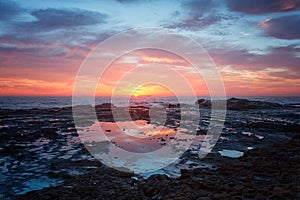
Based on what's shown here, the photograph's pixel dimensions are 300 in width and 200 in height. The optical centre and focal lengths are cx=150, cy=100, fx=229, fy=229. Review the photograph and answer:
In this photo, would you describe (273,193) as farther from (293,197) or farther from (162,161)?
(162,161)

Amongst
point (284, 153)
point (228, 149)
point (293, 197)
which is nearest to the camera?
point (293, 197)

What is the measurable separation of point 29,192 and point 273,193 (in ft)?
33.7

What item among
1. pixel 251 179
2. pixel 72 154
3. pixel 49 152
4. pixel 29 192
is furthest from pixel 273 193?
pixel 49 152

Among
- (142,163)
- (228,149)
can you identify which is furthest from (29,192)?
(228,149)

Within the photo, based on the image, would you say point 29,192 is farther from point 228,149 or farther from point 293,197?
point 228,149

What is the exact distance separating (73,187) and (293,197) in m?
9.09

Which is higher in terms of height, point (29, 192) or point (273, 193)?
point (273, 193)

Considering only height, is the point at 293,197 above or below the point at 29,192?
above

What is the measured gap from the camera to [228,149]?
19.6 m

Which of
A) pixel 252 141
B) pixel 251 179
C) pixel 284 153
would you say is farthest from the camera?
pixel 252 141

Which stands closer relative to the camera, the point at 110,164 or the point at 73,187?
the point at 73,187

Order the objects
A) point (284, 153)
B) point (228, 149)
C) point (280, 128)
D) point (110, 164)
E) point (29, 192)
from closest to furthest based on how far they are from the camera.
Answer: point (29, 192)
point (110, 164)
point (284, 153)
point (228, 149)
point (280, 128)

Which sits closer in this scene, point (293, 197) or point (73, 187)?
point (293, 197)

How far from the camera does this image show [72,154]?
57.5ft
